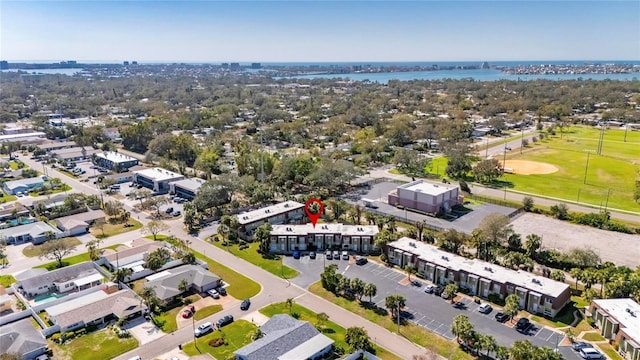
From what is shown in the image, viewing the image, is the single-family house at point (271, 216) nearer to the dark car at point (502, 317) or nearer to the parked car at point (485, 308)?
the parked car at point (485, 308)

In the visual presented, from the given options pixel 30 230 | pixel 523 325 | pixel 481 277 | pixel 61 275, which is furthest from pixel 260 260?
pixel 30 230

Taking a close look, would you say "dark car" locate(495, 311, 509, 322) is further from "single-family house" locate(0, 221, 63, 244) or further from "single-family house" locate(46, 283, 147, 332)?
"single-family house" locate(0, 221, 63, 244)

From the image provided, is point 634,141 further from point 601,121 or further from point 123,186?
point 123,186

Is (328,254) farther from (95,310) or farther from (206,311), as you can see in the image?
(95,310)

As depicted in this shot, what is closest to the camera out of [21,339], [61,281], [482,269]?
[21,339]

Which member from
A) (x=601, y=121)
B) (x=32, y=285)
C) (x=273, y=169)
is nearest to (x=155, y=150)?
(x=273, y=169)

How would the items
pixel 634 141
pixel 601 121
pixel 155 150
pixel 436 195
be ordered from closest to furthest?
pixel 436 195, pixel 155 150, pixel 634 141, pixel 601 121

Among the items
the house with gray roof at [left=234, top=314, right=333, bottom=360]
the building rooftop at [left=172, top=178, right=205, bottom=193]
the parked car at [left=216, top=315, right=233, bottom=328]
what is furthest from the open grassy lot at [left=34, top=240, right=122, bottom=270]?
the house with gray roof at [left=234, top=314, right=333, bottom=360]
